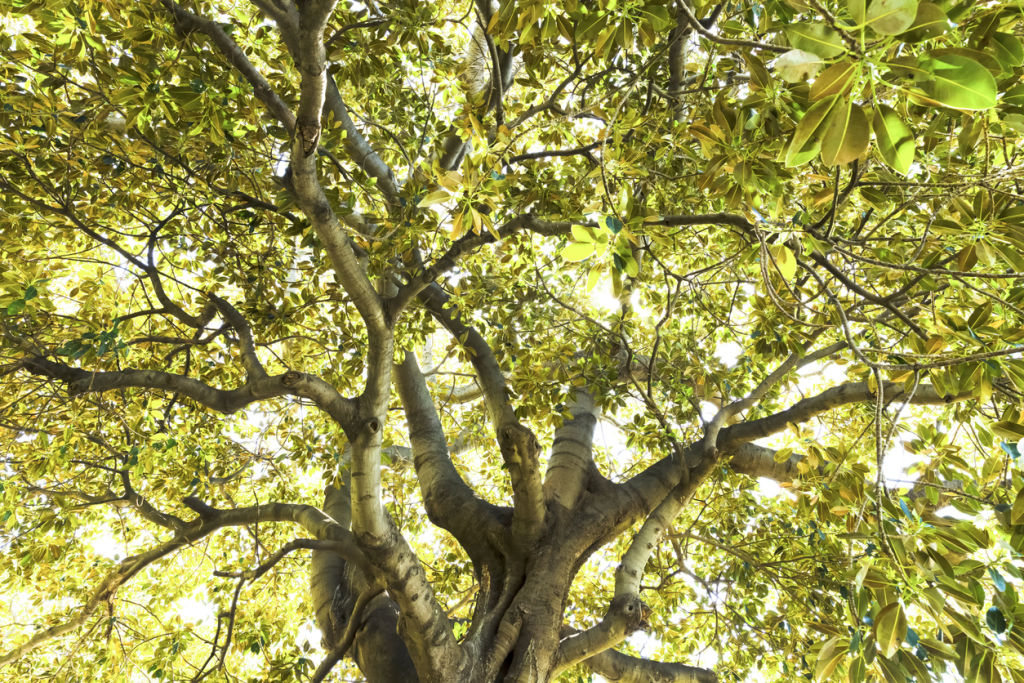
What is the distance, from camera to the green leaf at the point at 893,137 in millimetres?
1085

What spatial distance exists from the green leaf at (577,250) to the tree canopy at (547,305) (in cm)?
1

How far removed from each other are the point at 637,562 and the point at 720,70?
260 cm

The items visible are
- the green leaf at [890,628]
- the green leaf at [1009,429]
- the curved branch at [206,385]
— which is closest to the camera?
the green leaf at [890,628]

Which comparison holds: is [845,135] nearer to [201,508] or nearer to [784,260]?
[784,260]

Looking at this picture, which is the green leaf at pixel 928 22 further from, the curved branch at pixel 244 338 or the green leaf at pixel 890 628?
the curved branch at pixel 244 338

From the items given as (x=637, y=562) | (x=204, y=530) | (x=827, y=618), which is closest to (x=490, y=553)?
(x=637, y=562)

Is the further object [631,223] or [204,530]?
[204,530]

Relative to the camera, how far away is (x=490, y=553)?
3.37m

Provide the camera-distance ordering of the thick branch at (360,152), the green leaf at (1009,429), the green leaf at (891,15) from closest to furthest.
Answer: the green leaf at (891,15) → the green leaf at (1009,429) → the thick branch at (360,152)

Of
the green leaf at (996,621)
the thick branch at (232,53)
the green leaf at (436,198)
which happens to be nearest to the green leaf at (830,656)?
the green leaf at (996,621)

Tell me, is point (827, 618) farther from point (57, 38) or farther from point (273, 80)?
point (57, 38)

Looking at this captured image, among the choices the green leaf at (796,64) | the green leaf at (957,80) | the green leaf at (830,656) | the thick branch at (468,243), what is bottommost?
the green leaf at (830,656)

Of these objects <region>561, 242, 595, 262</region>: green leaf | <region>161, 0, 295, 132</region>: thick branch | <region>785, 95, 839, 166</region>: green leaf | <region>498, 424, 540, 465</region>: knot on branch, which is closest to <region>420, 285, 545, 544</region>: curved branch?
<region>498, 424, 540, 465</region>: knot on branch

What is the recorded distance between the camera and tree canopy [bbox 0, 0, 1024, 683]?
1.46 meters
